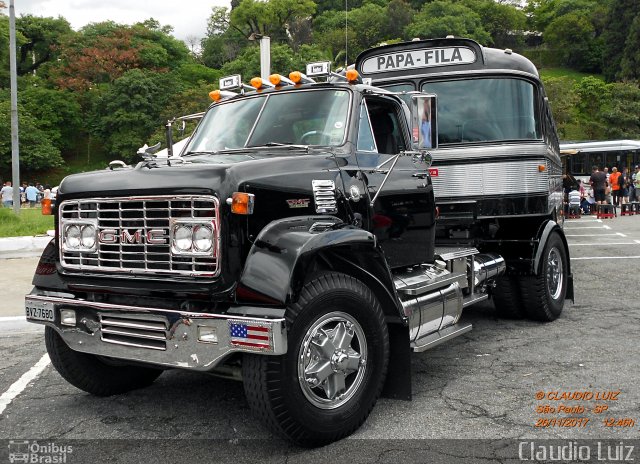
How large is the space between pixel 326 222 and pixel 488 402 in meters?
1.78

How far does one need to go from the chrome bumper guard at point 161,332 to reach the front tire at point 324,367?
20 cm

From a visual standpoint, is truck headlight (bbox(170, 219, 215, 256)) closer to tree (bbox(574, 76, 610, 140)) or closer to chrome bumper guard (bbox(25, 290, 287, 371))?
chrome bumper guard (bbox(25, 290, 287, 371))

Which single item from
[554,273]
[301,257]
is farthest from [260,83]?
[554,273]

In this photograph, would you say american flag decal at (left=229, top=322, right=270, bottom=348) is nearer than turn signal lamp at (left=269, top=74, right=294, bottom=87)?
Yes

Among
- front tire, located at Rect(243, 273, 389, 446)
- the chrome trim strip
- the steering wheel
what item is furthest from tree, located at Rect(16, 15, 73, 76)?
front tire, located at Rect(243, 273, 389, 446)

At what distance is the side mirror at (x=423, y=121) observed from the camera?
5.52m

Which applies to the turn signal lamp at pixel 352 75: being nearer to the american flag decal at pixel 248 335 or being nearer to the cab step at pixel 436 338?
the cab step at pixel 436 338

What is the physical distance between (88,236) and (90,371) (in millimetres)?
1167

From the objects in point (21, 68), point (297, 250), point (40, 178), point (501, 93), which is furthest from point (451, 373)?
point (21, 68)

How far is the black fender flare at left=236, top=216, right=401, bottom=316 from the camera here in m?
3.77

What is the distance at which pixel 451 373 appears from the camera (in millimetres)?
5570

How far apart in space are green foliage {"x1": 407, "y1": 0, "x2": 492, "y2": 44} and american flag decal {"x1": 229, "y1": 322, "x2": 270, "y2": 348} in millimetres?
90473

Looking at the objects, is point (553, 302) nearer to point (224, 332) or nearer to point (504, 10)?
point (224, 332)

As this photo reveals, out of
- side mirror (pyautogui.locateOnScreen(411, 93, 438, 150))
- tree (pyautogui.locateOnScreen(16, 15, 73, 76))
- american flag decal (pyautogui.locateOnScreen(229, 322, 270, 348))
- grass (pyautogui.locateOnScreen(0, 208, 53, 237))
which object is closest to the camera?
american flag decal (pyautogui.locateOnScreen(229, 322, 270, 348))
